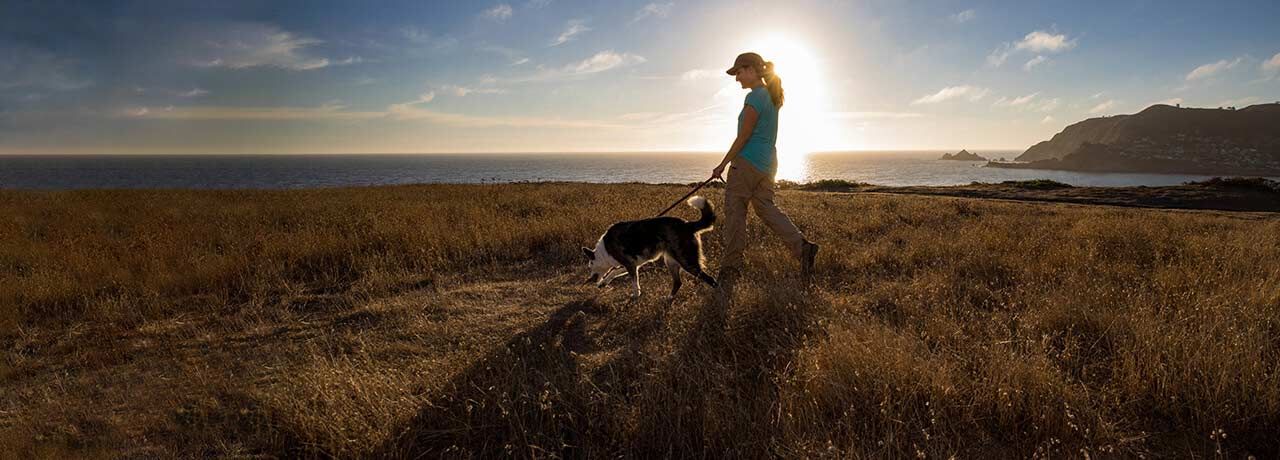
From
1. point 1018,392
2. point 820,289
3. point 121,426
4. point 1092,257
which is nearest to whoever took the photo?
point 1018,392

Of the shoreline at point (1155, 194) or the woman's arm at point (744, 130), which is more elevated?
the woman's arm at point (744, 130)

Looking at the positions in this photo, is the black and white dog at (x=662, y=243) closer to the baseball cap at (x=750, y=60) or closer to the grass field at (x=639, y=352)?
the grass field at (x=639, y=352)

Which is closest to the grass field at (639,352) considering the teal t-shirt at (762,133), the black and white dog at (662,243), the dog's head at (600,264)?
the dog's head at (600,264)

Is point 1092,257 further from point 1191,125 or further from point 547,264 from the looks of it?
point 1191,125

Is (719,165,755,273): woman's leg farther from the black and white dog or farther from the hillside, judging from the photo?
the hillside

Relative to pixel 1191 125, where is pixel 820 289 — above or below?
below

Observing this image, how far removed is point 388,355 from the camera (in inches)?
163

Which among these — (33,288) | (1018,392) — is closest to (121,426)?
(33,288)

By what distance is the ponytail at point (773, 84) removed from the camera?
5.40 m

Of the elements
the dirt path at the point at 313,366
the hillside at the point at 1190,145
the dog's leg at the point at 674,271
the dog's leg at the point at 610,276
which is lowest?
the dirt path at the point at 313,366

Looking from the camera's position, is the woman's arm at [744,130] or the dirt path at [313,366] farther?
the woman's arm at [744,130]

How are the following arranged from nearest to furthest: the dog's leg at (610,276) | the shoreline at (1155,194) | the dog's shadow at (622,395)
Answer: the dog's shadow at (622,395)
the dog's leg at (610,276)
the shoreline at (1155,194)

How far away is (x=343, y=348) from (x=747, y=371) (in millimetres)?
3507

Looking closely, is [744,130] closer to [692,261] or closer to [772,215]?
[772,215]
